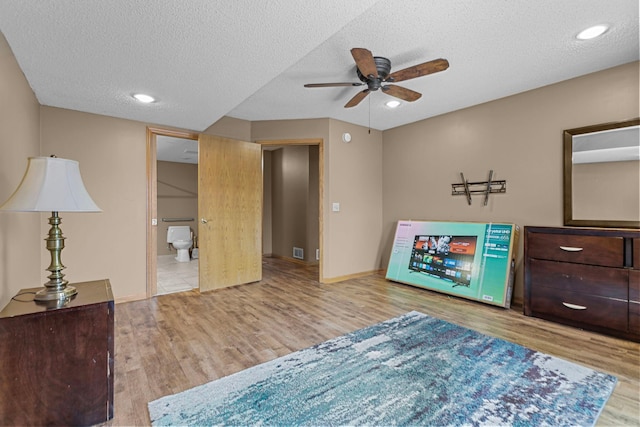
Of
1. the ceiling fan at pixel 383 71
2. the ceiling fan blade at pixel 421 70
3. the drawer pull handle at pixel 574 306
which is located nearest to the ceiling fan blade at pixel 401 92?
the ceiling fan at pixel 383 71

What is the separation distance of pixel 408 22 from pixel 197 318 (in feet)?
10.3

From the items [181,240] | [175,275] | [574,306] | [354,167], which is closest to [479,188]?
[574,306]

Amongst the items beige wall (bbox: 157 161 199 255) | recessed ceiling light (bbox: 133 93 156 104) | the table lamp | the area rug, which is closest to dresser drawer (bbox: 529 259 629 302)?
the area rug

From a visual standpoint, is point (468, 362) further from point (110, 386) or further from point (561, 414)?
point (110, 386)

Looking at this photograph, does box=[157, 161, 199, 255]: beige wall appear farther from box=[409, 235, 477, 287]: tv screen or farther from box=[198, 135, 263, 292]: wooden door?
box=[409, 235, 477, 287]: tv screen

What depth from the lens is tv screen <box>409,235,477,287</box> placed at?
3.57 meters

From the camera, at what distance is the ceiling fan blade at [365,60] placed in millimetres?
2010

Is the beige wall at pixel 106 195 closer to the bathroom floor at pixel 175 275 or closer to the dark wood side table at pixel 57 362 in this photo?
the bathroom floor at pixel 175 275

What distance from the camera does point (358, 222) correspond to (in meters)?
4.64

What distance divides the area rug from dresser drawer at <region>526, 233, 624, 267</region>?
42.7 inches

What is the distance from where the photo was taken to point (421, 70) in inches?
90.1

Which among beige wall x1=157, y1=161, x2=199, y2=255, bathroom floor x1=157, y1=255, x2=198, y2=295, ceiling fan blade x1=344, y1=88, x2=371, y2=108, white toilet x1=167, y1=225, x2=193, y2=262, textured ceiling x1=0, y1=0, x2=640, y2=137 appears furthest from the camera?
→ beige wall x1=157, y1=161, x2=199, y2=255

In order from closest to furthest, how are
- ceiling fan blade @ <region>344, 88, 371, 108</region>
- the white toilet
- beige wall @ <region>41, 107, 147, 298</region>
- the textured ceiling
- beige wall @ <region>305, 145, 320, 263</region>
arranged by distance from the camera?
the textured ceiling → ceiling fan blade @ <region>344, 88, 371, 108</region> → beige wall @ <region>41, 107, 147, 298</region> → beige wall @ <region>305, 145, 320, 263</region> → the white toilet

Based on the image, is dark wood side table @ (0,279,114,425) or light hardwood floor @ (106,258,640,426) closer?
dark wood side table @ (0,279,114,425)
